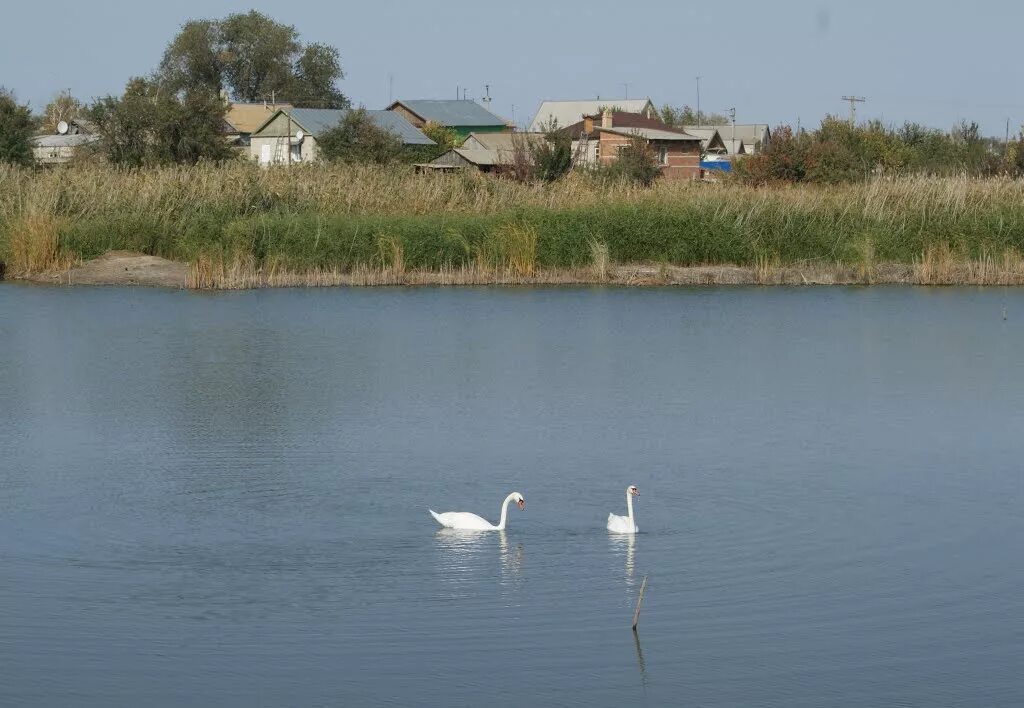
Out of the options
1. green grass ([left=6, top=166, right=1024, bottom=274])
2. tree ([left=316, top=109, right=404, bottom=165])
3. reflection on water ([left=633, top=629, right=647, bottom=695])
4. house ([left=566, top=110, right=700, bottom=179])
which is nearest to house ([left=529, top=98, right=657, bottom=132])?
house ([left=566, top=110, right=700, bottom=179])

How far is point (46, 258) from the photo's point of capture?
118ft

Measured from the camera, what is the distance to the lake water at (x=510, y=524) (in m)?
9.71

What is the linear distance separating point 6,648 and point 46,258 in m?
27.5

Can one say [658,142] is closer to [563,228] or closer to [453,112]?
[453,112]

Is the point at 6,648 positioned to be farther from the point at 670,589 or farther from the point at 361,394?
the point at 361,394

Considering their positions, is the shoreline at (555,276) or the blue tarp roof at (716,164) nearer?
the shoreline at (555,276)

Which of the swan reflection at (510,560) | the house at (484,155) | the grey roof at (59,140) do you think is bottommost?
the swan reflection at (510,560)

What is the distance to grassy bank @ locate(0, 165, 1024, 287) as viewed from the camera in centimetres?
3553

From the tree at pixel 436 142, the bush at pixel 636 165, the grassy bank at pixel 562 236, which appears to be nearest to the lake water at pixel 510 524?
the grassy bank at pixel 562 236

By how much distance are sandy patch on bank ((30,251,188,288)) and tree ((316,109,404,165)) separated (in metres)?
24.6

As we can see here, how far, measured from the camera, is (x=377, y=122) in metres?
80.8

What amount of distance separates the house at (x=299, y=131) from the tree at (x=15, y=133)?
937 inches

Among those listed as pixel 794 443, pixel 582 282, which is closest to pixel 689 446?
pixel 794 443

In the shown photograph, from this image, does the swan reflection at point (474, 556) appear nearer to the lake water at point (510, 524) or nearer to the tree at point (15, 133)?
the lake water at point (510, 524)
